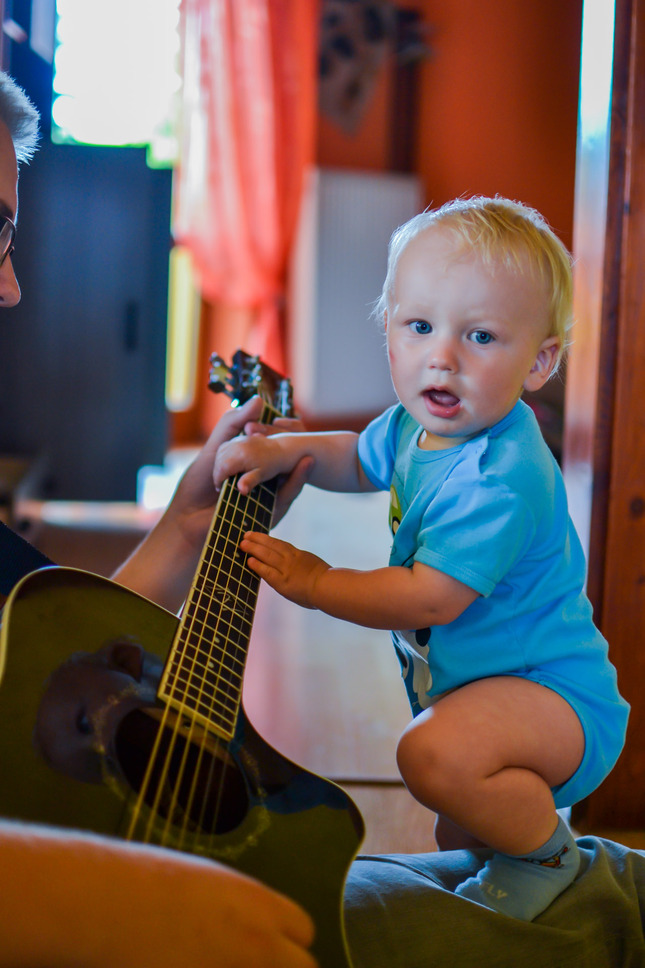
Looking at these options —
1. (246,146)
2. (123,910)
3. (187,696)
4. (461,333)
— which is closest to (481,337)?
(461,333)

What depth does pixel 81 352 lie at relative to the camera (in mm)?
2518

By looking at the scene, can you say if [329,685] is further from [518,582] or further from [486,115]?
[486,115]

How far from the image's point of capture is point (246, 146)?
3.97m

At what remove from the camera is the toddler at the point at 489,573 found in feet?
2.46

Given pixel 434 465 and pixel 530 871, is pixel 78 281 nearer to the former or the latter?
pixel 434 465

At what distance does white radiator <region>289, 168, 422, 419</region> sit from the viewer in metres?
4.23

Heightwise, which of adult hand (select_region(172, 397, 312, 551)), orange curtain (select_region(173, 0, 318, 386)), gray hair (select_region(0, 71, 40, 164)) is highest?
orange curtain (select_region(173, 0, 318, 386))

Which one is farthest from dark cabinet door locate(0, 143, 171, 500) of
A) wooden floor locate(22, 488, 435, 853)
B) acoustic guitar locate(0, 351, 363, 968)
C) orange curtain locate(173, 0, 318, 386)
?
acoustic guitar locate(0, 351, 363, 968)

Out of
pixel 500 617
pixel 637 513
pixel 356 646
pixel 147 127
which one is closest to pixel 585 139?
pixel 637 513

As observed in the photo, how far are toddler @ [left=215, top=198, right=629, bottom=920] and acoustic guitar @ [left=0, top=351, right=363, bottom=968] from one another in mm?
183

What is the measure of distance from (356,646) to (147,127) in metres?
2.64

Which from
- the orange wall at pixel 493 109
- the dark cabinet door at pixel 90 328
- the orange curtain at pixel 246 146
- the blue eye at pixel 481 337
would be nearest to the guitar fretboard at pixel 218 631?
the blue eye at pixel 481 337

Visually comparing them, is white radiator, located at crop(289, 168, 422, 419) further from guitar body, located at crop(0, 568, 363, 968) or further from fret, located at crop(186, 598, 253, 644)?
guitar body, located at crop(0, 568, 363, 968)

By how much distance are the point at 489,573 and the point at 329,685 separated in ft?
3.15
